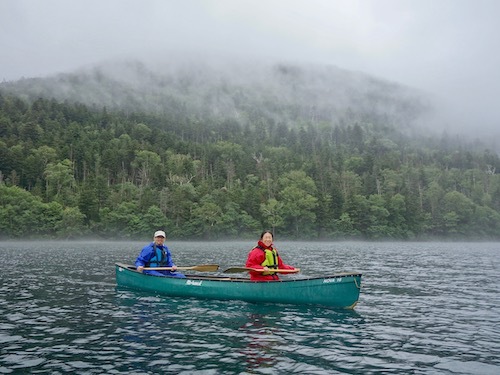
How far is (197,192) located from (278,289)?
382ft

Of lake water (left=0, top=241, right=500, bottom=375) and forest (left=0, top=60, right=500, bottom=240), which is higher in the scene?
forest (left=0, top=60, right=500, bottom=240)

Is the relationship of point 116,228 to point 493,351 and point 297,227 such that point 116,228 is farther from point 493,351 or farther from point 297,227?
point 493,351

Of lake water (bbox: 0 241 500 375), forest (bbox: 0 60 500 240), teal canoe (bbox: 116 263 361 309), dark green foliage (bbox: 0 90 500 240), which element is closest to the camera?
lake water (bbox: 0 241 500 375)

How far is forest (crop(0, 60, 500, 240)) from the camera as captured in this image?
115625 mm

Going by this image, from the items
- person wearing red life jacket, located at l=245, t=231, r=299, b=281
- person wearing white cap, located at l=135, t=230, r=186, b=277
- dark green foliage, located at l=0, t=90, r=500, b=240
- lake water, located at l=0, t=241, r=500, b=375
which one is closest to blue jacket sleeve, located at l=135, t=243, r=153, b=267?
person wearing white cap, located at l=135, t=230, r=186, b=277

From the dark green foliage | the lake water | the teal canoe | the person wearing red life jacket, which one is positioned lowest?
A: the lake water

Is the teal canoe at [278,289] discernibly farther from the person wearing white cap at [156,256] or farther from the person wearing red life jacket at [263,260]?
the person wearing white cap at [156,256]

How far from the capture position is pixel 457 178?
7490 inches

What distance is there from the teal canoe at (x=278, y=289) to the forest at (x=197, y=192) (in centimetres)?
9300

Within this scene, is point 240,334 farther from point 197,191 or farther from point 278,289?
point 197,191

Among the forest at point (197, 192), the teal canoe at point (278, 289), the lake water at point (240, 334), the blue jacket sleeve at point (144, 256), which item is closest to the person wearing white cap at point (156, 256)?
the blue jacket sleeve at point (144, 256)

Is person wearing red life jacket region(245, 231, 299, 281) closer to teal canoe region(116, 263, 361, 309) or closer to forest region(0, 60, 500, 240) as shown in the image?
teal canoe region(116, 263, 361, 309)

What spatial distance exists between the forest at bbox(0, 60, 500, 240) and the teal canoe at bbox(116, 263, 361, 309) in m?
93.0

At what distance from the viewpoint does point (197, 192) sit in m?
135
